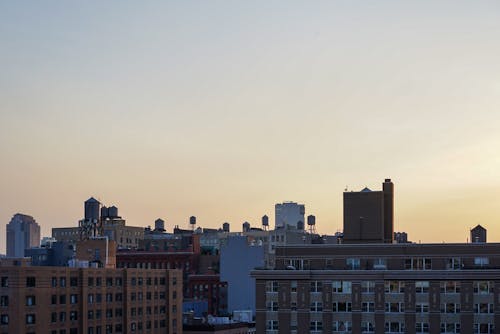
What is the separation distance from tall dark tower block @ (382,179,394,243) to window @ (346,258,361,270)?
473 inches

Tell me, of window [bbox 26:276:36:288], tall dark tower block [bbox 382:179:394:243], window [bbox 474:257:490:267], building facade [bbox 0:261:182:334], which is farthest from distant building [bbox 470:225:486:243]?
window [bbox 26:276:36:288]

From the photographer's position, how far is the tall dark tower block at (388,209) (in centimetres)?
13100

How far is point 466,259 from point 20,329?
6991 cm

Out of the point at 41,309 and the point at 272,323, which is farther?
the point at 41,309

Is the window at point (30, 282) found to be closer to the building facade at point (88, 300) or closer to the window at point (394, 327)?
the building facade at point (88, 300)

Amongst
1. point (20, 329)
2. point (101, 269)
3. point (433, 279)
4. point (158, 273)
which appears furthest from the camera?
point (158, 273)

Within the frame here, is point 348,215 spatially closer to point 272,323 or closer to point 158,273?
point 272,323

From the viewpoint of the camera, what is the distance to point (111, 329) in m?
170

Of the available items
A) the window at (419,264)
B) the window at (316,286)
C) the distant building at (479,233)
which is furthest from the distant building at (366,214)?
the distant building at (479,233)

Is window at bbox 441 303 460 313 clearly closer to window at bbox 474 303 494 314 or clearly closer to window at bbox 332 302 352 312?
window at bbox 474 303 494 314

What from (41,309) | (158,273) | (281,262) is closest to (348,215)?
Answer: (281,262)

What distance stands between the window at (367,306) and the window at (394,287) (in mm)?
2496

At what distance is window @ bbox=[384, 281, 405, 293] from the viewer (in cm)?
11606

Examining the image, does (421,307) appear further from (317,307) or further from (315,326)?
(315,326)
